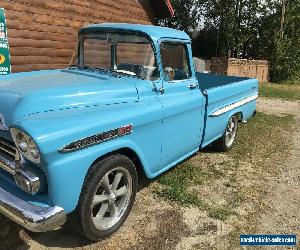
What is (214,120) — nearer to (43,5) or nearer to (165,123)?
(165,123)

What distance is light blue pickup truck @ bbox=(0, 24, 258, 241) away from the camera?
2762 mm

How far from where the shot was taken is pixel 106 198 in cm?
342

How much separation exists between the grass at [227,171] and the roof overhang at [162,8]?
6376 millimetres

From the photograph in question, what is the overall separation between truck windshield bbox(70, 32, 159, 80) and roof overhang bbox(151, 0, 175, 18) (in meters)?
8.78

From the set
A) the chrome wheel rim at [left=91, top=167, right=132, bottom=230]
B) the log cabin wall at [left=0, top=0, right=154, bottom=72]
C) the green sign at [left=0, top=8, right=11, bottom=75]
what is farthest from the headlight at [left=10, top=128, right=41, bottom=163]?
the log cabin wall at [left=0, top=0, right=154, bottom=72]

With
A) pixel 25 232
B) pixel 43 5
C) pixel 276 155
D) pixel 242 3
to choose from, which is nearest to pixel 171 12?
pixel 43 5

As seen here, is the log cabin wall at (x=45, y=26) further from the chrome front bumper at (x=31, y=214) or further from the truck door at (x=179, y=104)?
the chrome front bumper at (x=31, y=214)

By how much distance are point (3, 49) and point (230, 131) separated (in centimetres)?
503

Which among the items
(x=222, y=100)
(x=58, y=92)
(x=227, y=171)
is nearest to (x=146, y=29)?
(x=58, y=92)

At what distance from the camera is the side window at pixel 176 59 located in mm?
4168

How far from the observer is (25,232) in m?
3.52

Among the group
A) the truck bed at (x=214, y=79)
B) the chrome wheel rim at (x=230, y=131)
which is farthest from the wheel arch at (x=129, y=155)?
the truck bed at (x=214, y=79)

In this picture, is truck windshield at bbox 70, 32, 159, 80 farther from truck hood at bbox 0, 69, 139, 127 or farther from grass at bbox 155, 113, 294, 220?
grass at bbox 155, 113, 294, 220

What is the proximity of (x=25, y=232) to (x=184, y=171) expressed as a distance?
2.51 m
